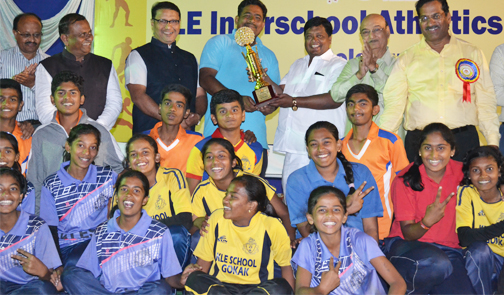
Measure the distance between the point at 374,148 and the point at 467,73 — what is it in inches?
41.6

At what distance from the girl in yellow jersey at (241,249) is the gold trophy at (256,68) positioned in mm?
1115

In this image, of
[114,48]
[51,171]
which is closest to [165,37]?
[51,171]

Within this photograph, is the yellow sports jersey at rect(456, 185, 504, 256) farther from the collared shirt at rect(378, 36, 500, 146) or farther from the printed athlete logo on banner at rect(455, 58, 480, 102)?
the printed athlete logo on banner at rect(455, 58, 480, 102)

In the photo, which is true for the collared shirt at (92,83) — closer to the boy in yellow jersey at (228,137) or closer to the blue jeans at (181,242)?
the boy in yellow jersey at (228,137)

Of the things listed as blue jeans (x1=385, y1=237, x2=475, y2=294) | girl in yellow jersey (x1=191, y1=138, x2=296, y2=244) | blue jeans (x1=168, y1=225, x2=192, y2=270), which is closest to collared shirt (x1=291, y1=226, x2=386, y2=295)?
blue jeans (x1=385, y1=237, x2=475, y2=294)

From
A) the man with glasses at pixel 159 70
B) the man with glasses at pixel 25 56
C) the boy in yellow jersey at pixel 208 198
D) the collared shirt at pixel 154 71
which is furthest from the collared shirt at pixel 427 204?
the man with glasses at pixel 25 56

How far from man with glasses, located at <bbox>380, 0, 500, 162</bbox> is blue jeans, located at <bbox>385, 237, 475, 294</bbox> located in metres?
0.95

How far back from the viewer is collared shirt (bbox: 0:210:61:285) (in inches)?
124

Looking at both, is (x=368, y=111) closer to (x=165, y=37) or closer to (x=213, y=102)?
(x=213, y=102)

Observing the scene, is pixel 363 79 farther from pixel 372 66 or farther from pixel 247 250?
pixel 247 250

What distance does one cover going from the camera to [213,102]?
4082 millimetres

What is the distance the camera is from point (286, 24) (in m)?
6.85

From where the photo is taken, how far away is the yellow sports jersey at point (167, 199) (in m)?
3.57

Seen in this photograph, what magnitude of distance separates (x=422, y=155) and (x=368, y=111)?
55cm
